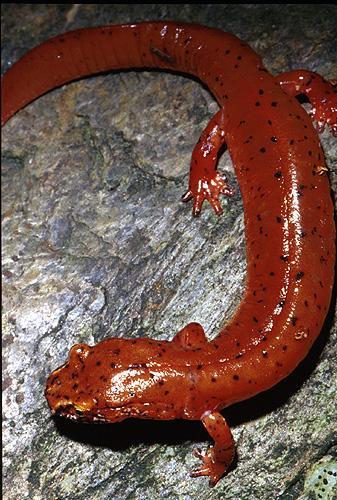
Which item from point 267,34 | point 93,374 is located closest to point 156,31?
point 267,34

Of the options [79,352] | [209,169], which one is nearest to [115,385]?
[79,352]

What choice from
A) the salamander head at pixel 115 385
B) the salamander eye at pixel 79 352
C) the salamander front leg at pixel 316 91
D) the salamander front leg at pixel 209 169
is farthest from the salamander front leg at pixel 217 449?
the salamander front leg at pixel 316 91

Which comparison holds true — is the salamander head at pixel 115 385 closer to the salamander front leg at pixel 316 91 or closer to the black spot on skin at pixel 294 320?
the black spot on skin at pixel 294 320

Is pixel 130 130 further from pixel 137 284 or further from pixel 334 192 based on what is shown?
pixel 334 192

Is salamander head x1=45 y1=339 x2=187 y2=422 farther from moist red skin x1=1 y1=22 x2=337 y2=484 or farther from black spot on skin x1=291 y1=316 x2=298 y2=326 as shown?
black spot on skin x1=291 y1=316 x2=298 y2=326

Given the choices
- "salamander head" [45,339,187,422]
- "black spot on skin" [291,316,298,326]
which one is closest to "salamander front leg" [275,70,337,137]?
"black spot on skin" [291,316,298,326]

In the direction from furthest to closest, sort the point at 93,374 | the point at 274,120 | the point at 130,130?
the point at 130,130 < the point at 274,120 < the point at 93,374

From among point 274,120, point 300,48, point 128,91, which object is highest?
point 128,91
